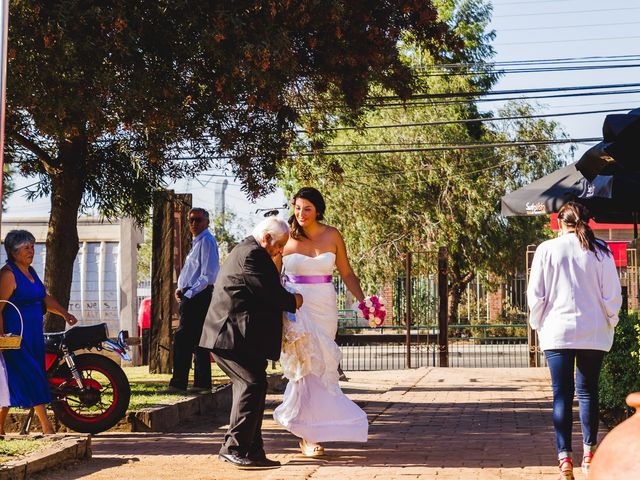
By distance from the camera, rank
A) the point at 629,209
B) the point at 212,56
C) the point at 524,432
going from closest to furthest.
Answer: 1. the point at 524,432
2. the point at 212,56
3. the point at 629,209

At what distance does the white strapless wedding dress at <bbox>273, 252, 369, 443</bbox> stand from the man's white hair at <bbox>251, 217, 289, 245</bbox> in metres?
0.77

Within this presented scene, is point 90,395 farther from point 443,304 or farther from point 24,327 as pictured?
point 443,304

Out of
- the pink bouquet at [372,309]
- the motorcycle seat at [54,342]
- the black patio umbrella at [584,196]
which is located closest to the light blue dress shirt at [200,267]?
the pink bouquet at [372,309]

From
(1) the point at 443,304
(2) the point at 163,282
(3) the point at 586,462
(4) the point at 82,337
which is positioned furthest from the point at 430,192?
(3) the point at 586,462

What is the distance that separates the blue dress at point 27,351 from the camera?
367 inches

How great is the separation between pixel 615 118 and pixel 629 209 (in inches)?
162

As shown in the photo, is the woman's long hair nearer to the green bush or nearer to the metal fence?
the green bush

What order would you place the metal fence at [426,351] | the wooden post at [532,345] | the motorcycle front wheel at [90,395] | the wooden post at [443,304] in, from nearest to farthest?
the motorcycle front wheel at [90,395] → the wooden post at [532,345] → the wooden post at [443,304] → the metal fence at [426,351]

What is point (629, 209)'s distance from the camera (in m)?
12.6

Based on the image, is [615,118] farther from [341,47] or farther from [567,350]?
[341,47]

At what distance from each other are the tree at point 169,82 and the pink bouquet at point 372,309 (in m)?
2.23

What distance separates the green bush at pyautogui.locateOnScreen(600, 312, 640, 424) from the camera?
9844 mm

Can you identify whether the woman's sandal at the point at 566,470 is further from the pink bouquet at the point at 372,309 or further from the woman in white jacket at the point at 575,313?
the pink bouquet at the point at 372,309

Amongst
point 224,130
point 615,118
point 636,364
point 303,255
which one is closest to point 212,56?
point 224,130
